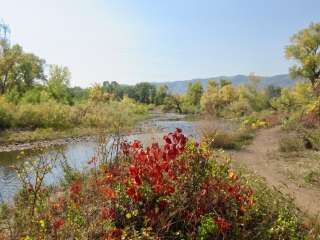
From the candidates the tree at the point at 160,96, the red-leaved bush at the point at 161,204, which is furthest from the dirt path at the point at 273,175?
the tree at the point at 160,96

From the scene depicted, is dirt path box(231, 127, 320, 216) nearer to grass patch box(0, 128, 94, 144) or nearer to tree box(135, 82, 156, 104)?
grass patch box(0, 128, 94, 144)

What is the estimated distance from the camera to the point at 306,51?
4150 centimetres

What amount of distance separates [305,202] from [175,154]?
3.98m

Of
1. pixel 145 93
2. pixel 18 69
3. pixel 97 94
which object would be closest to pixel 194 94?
pixel 145 93

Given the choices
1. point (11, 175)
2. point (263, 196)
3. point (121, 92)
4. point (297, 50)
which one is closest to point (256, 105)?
point (297, 50)

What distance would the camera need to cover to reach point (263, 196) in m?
6.06

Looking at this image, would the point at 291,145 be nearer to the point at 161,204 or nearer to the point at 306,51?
the point at 161,204

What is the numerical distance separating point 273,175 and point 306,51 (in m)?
34.6

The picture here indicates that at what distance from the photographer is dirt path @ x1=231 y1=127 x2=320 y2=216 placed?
756cm

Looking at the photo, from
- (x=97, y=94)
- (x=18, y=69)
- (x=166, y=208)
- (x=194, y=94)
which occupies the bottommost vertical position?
(x=194, y=94)

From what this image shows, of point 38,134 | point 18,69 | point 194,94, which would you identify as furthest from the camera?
point 194,94

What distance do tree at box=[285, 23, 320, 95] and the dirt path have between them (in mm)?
23419

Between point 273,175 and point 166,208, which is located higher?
point 166,208

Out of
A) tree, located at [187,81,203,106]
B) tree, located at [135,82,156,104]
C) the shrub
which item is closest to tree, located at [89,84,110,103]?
tree, located at [187,81,203,106]
